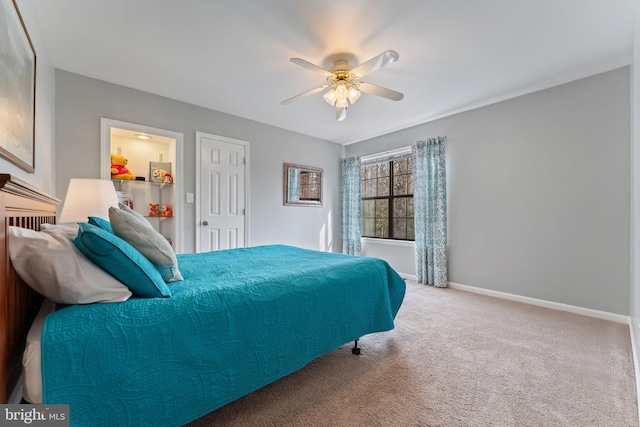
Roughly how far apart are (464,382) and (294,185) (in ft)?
11.9

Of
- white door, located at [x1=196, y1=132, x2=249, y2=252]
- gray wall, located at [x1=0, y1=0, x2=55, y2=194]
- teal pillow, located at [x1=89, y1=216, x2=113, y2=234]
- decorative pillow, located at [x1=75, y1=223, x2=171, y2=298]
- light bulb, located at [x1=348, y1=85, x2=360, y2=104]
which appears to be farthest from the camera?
white door, located at [x1=196, y1=132, x2=249, y2=252]

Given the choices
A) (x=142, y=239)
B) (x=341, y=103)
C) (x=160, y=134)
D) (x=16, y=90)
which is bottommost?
(x=142, y=239)

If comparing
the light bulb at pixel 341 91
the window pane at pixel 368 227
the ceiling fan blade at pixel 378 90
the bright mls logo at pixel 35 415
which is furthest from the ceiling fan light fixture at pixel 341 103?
the window pane at pixel 368 227

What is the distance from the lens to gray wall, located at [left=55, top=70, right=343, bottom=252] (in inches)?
110

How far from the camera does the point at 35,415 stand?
83cm

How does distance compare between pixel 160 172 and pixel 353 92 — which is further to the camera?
pixel 160 172

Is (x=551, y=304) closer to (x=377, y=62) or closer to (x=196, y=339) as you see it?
(x=377, y=62)

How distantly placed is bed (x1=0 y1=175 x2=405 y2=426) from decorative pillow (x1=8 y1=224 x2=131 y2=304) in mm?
45

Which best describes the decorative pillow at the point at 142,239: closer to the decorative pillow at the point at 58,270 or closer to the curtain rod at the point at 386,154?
the decorative pillow at the point at 58,270

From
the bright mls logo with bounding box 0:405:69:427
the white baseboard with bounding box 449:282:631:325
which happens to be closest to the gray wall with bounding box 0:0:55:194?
the bright mls logo with bounding box 0:405:69:427

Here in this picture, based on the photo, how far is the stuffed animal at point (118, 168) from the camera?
310cm

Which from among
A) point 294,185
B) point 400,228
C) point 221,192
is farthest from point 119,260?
point 400,228

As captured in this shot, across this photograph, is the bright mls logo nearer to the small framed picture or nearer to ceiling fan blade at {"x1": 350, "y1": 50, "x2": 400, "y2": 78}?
ceiling fan blade at {"x1": 350, "y1": 50, "x2": 400, "y2": 78}

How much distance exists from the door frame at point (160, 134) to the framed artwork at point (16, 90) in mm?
1225
